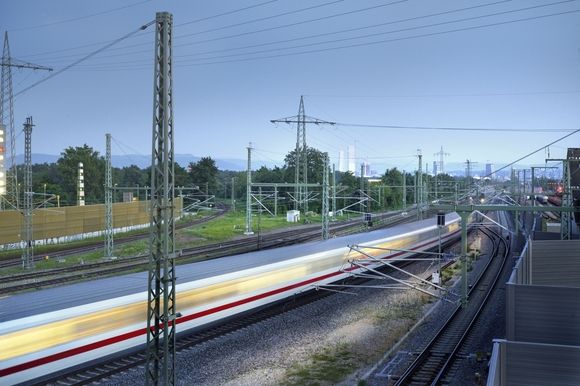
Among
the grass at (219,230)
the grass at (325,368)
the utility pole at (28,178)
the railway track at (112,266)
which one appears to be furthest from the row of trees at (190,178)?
the grass at (325,368)

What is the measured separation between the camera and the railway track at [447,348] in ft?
35.7

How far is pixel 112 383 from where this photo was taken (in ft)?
32.6

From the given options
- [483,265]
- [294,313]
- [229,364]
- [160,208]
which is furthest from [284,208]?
[160,208]

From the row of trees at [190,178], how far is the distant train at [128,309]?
88.9 ft

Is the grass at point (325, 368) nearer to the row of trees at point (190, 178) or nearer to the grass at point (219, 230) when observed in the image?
the grass at point (219, 230)

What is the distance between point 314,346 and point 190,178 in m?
59.6

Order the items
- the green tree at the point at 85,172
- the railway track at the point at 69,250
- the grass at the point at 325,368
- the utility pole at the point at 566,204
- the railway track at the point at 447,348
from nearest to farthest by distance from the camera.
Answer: the grass at the point at 325,368, the railway track at the point at 447,348, the utility pole at the point at 566,204, the railway track at the point at 69,250, the green tree at the point at 85,172

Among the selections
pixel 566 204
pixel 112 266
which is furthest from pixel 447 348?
pixel 112 266

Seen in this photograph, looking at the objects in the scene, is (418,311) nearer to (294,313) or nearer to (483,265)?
(294,313)

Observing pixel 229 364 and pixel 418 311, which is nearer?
pixel 229 364

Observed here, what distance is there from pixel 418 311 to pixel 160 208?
1191cm

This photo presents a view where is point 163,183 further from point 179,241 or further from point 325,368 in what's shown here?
point 179,241

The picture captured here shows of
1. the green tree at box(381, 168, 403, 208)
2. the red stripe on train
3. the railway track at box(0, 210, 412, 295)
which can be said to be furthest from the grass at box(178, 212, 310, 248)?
the green tree at box(381, 168, 403, 208)

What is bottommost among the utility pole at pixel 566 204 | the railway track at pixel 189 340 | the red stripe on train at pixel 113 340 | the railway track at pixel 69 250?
the railway track at pixel 189 340
